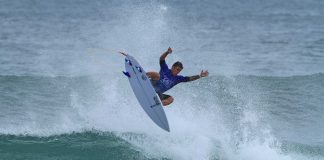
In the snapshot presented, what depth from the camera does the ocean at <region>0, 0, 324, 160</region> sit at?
17.0 m

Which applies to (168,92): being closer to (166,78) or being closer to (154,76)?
(154,76)

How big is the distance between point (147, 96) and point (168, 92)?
7046 mm

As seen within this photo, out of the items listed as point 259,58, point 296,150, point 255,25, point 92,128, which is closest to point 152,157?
point 92,128

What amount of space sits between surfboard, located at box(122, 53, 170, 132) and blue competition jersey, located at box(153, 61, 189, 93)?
0.28m

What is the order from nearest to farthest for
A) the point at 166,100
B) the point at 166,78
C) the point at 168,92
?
the point at 166,78 → the point at 166,100 → the point at 168,92

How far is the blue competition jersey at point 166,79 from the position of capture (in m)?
15.0

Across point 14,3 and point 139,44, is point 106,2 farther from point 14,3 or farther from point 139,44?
point 139,44

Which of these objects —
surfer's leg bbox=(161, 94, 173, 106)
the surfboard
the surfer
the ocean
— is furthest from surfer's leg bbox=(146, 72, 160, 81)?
the ocean

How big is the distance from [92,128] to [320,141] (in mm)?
6647

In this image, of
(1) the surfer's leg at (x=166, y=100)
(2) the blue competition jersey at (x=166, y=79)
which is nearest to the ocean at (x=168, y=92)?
(1) the surfer's leg at (x=166, y=100)

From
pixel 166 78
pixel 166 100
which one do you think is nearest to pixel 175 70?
pixel 166 78

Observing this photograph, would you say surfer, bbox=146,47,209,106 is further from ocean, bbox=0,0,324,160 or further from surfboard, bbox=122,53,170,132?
A: ocean, bbox=0,0,324,160

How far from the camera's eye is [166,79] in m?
15.1

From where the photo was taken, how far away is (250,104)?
23016mm
